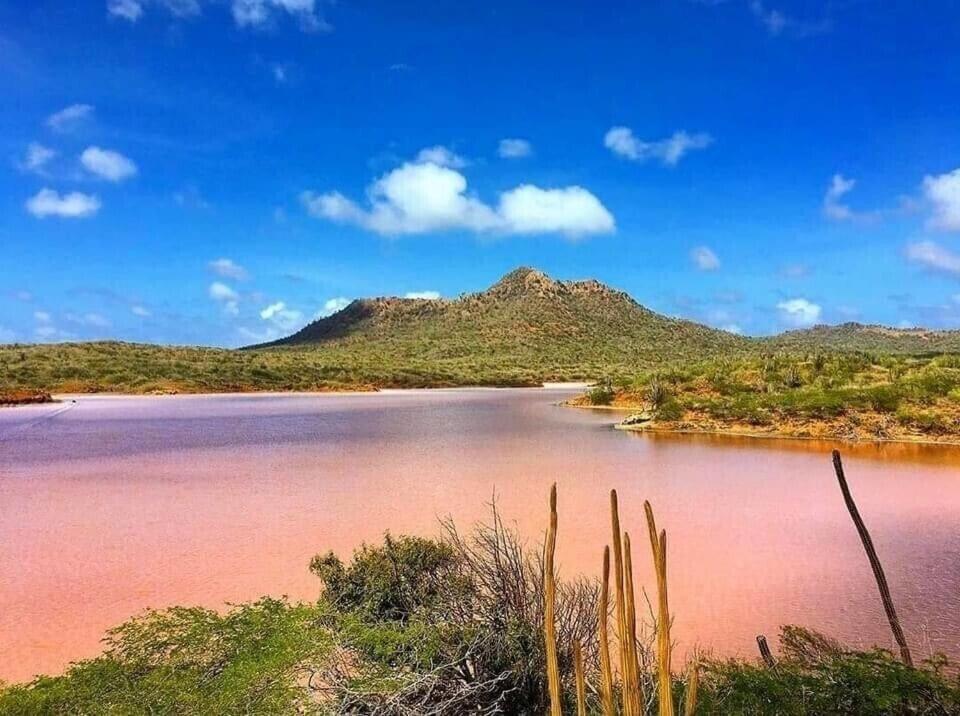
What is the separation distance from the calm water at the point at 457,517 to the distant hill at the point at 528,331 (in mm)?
40751

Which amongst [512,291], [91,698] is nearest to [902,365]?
[91,698]

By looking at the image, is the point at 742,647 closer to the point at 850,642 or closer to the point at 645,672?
the point at 850,642

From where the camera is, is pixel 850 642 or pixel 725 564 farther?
pixel 725 564

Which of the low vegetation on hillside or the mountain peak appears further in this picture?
the mountain peak

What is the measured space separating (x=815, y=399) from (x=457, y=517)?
45.5 ft

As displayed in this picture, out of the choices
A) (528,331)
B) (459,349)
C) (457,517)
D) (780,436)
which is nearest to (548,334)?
(528,331)

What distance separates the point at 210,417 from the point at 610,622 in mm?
25153

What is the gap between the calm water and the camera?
602cm

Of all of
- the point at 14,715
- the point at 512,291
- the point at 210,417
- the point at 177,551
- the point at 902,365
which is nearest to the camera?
the point at 14,715

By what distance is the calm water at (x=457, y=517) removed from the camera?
602cm

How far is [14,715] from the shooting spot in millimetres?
3293

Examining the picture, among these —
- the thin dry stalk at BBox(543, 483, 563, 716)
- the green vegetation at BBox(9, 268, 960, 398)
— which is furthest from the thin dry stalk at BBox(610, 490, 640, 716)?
the green vegetation at BBox(9, 268, 960, 398)

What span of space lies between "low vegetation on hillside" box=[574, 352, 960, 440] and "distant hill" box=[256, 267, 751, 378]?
101ft

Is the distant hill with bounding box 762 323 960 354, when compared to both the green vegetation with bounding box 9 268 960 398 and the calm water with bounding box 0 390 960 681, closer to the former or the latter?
the green vegetation with bounding box 9 268 960 398
